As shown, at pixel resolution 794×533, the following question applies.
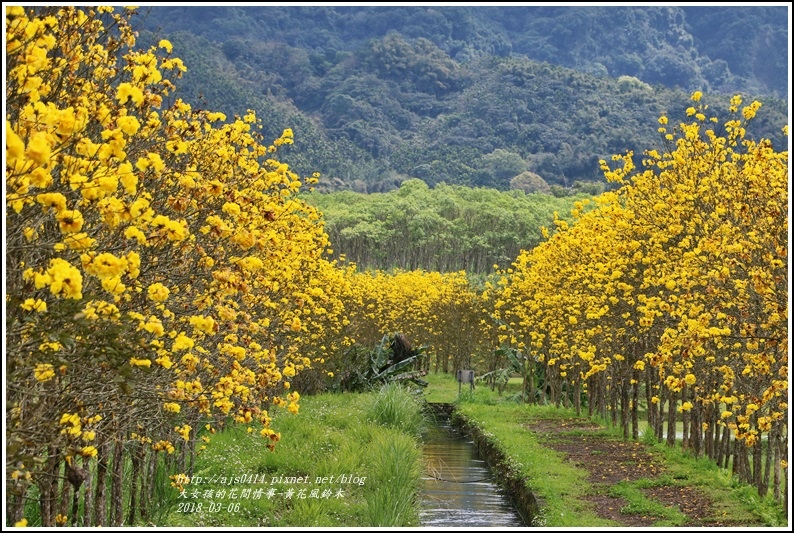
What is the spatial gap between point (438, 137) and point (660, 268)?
507ft

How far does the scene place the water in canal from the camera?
46.7 feet

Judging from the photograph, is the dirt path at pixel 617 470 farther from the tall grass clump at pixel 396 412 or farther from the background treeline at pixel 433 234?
the background treeline at pixel 433 234

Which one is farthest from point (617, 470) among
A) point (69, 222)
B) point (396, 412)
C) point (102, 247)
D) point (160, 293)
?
point (69, 222)

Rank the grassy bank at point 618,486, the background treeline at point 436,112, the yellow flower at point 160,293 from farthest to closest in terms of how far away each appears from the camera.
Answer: the background treeline at point 436,112, the grassy bank at point 618,486, the yellow flower at point 160,293

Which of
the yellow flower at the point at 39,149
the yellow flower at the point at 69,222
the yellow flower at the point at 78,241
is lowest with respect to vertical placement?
the yellow flower at the point at 78,241

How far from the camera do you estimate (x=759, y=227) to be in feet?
28.3

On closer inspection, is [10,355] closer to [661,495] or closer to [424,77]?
[661,495]

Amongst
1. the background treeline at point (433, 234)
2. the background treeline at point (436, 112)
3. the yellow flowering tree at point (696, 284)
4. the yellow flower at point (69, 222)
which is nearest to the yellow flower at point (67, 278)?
the yellow flower at point (69, 222)

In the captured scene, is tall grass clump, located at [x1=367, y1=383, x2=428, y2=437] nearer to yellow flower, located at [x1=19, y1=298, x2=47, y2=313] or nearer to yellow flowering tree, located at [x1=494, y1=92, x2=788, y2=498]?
yellow flowering tree, located at [x1=494, y1=92, x2=788, y2=498]

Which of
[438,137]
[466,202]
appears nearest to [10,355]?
[466,202]

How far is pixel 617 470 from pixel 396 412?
6.93 m

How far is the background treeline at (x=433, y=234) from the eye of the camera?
8212 cm

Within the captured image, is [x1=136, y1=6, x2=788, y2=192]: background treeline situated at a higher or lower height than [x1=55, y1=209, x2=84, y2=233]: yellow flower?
higher

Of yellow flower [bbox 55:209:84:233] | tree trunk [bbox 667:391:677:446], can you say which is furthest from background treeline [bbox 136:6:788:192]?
yellow flower [bbox 55:209:84:233]
